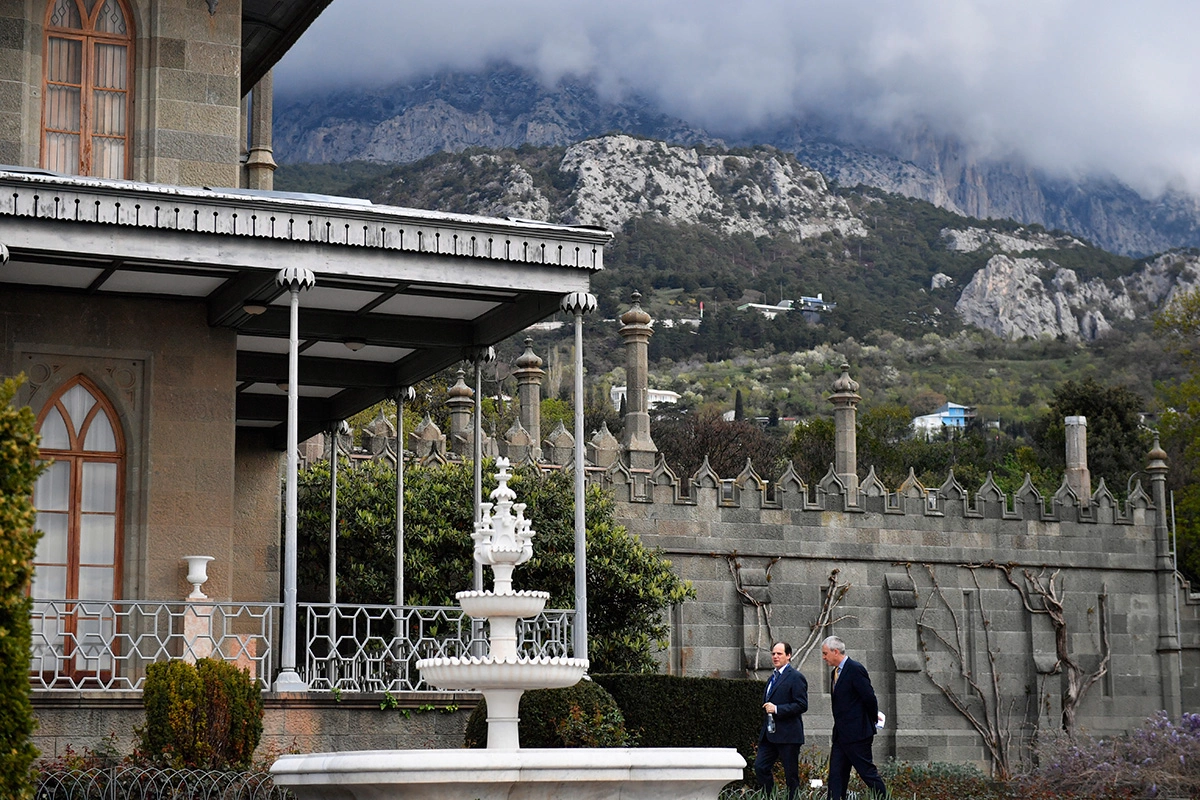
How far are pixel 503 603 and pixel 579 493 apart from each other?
3.84m

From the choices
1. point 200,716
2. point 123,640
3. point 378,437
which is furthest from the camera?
point 378,437

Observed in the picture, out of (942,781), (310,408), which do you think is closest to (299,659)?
(310,408)

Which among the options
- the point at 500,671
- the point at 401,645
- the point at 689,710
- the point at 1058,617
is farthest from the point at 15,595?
the point at 1058,617

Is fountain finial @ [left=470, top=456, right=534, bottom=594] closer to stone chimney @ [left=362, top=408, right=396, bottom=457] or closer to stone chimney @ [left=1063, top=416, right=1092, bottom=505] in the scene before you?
stone chimney @ [left=362, top=408, right=396, bottom=457]

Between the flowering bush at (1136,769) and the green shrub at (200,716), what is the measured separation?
8.83 meters

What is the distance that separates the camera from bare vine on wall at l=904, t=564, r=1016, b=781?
27.5 meters

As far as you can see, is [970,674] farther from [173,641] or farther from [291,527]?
[291,527]

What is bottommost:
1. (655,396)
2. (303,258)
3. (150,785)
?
(150,785)

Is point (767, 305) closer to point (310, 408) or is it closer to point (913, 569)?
point (913, 569)

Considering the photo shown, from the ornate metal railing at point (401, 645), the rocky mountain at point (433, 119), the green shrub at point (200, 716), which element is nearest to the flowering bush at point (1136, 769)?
the ornate metal railing at point (401, 645)

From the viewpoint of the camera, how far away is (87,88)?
16.0m

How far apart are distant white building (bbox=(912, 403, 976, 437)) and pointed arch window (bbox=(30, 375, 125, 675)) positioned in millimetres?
53703

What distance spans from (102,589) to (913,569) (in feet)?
52.5

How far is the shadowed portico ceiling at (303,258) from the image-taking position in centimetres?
1315
